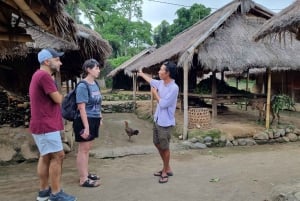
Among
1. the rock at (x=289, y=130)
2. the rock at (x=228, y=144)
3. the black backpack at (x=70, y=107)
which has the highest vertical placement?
the black backpack at (x=70, y=107)

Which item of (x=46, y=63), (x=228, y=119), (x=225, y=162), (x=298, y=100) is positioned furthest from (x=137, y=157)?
(x=298, y=100)

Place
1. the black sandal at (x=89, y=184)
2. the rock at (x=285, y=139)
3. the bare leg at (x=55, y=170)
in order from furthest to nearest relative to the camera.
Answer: the rock at (x=285, y=139)
the black sandal at (x=89, y=184)
the bare leg at (x=55, y=170)

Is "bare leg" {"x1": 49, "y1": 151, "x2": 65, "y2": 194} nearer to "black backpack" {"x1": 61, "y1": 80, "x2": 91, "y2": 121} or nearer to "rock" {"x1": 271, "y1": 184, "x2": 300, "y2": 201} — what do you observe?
"black backpack" {"x1": 61, "y1": 80, "x2": 91, "y2": 121}

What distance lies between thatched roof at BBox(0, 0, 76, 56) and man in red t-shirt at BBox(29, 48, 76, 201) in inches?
23.7

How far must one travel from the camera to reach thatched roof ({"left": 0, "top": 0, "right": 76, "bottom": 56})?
154 inches

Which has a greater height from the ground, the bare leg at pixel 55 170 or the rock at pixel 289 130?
the bare leg at pixel 55 170

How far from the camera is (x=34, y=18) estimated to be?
428 cm

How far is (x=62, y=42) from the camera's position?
6.96 meters

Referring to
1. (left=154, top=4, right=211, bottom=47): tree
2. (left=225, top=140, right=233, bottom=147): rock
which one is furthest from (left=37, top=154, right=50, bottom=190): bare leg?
(left=154, top=4, right=211, bottom=47): tree

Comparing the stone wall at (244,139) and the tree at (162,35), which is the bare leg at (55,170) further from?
the tree at (162,35)

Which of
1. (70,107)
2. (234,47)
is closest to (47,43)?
(70,107)

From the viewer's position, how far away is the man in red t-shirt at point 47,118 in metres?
3.58

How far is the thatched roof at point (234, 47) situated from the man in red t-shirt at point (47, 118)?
18.3ft

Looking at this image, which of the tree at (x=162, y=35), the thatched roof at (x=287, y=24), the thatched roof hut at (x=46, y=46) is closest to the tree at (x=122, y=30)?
the tree at (x=162, y=35)
